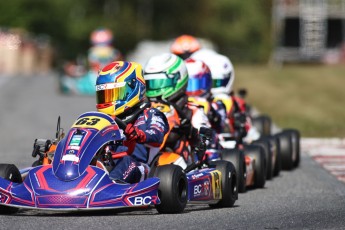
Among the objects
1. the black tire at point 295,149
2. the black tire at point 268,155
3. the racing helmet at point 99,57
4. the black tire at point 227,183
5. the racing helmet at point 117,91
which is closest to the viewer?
the racing helmet at point 117,91

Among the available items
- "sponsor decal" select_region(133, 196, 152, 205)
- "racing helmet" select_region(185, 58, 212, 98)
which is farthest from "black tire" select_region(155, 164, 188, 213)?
"racing helmet" select_region(185, 58, 212, 98)

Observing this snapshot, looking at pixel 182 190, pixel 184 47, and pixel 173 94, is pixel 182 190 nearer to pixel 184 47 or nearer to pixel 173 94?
pixel 173 94

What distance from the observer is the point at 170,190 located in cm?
805

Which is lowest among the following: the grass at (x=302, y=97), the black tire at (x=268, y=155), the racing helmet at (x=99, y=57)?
the grass at (x=302, y=97)

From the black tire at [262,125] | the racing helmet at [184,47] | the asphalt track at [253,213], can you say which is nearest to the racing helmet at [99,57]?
the asphalt track at [253,213]

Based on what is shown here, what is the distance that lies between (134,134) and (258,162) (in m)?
2.81

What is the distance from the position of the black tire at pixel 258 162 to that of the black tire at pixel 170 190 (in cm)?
269

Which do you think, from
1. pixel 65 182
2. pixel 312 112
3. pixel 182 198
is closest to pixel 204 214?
pixel 182 198

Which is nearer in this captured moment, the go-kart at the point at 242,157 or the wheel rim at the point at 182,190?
the wheel rim at the point at 182,190

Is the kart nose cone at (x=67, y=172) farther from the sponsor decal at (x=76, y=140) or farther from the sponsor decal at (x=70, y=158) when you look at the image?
the sponsor decal at (x=76, y=140)

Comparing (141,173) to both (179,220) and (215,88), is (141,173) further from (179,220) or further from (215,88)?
(215,88)

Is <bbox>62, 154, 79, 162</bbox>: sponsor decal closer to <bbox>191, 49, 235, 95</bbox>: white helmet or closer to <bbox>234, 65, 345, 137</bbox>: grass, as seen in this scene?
<bbox>191, 49, 235, 95</bbox>: white helmet

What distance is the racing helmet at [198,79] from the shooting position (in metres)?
11.4

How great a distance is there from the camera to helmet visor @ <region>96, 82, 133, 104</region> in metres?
8.74
